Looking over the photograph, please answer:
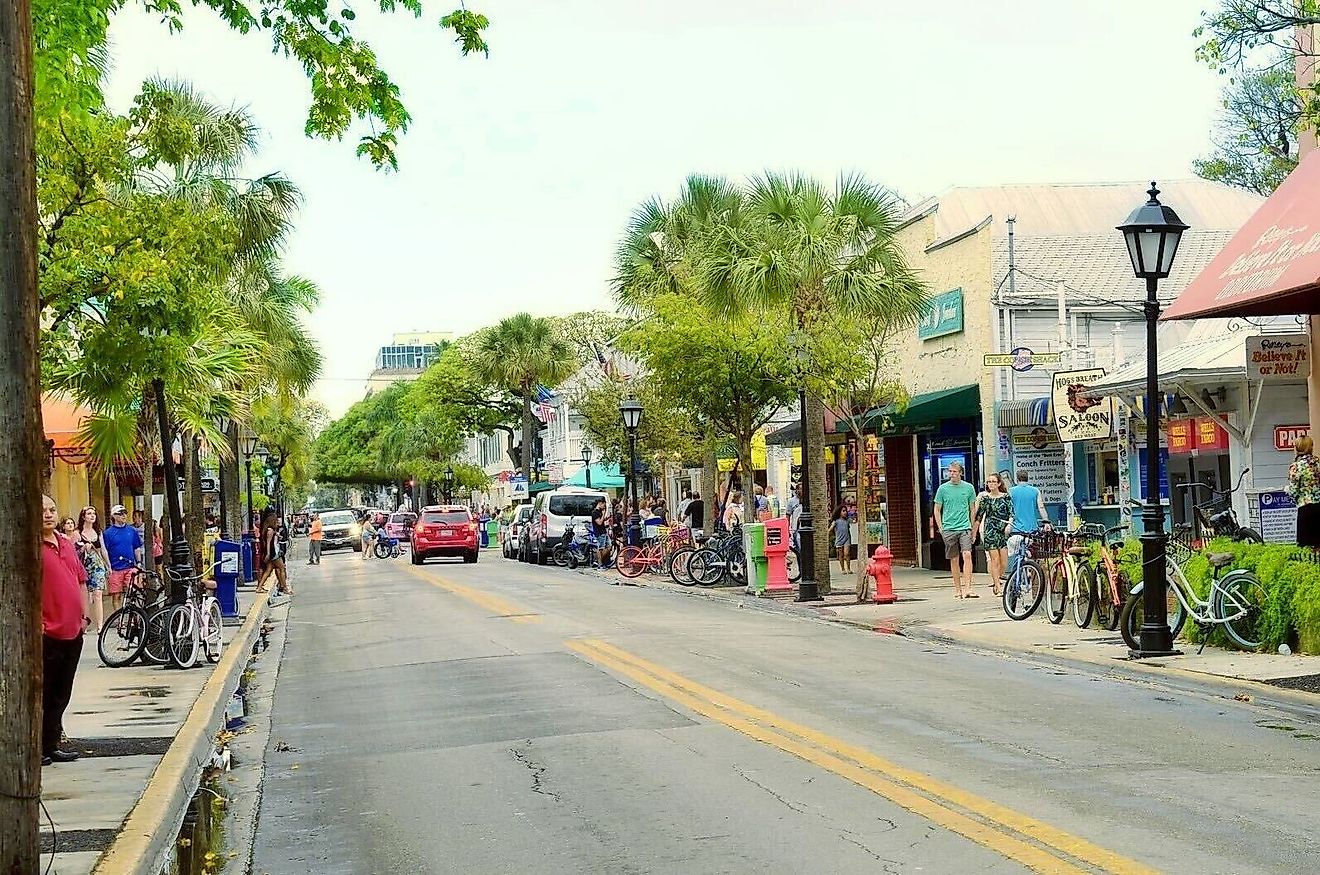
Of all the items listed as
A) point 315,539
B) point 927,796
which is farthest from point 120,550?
point 315,539

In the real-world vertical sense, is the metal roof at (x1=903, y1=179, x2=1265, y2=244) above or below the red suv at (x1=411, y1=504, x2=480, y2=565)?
above

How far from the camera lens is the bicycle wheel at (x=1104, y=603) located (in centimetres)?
1869

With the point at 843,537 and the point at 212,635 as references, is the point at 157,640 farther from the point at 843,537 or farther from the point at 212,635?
the point at 843,537

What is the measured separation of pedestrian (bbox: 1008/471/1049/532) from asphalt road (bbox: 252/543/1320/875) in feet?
16.8

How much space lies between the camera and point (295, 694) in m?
15.8

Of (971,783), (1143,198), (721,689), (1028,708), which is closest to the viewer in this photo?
(971,783)

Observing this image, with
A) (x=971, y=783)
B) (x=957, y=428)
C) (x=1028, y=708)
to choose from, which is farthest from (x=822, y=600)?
(x=971, y=783)

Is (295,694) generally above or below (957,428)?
below

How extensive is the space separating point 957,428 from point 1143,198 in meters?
7.40

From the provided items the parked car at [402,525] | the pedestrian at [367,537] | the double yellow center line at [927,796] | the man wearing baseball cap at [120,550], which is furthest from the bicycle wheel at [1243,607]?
the parked car at [402,525]

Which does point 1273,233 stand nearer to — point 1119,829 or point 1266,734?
point 1266,734

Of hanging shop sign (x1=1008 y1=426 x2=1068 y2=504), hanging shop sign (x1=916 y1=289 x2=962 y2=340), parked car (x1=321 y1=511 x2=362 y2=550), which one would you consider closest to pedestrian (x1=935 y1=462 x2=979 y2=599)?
hanging shop sign (x1=1008 y1=426 x2=1068 y2=504)

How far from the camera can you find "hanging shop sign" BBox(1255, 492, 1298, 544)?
72.3 ft

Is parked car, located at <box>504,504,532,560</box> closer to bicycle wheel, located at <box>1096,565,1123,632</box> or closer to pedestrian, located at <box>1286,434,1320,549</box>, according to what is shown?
bicycle wheel, located at <box>1096,565,1123,632</box>
